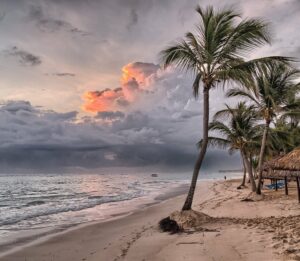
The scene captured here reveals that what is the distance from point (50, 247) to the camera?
12.0 metres

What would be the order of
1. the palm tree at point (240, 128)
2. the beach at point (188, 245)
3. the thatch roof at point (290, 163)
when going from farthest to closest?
the palm tree at point (240, 128) → the thatch roof at point (290, 163) → the beach at point (188, 245)

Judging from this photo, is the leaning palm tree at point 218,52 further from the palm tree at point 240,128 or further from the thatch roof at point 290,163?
the palm tree at point 240,128

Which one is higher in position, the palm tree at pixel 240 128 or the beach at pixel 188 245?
the palm tree at pixel 240 128

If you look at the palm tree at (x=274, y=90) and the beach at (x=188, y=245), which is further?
the palm tree at (x=274, y=90)

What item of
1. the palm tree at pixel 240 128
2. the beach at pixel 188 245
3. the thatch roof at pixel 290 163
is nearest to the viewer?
the beach at pixel 188 245

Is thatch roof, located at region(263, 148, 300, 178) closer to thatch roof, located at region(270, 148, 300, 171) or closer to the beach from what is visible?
thatch roof, located at region(270, 148, 300, 171)

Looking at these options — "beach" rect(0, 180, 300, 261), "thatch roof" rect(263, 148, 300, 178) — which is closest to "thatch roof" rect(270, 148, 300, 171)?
"thatch roof" rect(263, 148, 300, 178)

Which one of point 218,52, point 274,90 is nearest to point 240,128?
point 274,90

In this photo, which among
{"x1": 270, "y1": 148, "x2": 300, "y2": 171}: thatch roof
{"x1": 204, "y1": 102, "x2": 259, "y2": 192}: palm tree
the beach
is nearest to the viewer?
the beach

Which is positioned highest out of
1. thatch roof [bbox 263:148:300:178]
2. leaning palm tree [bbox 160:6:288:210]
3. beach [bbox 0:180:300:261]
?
leaning palm tree [bbox 160:6:288:210]

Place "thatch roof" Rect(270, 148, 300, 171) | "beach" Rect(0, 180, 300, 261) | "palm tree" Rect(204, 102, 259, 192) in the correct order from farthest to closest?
1. "palm tree" Rect(204, 102, 259, 192)
2. "thatch roof" Rect(270, 148, 300, 171)
3. "beach" Rect(0, 180, 300, 261)

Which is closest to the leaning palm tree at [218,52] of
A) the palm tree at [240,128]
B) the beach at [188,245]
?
the beach at [188,245]

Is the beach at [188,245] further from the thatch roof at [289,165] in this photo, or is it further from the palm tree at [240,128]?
the palm tree at [240,128]

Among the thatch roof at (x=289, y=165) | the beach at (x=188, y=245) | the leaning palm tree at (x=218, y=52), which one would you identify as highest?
the leaning palm tree at (x=218, y=52)
